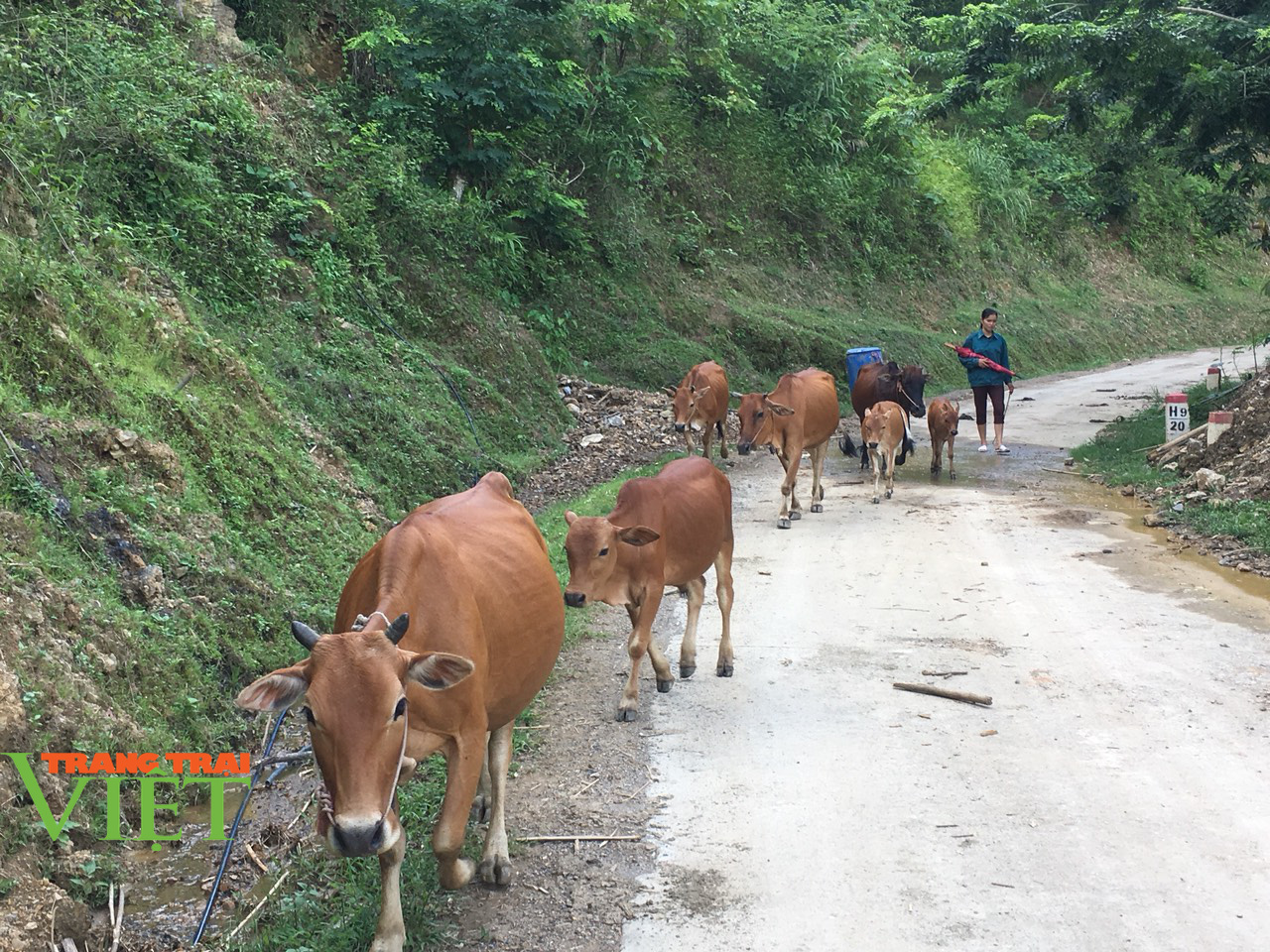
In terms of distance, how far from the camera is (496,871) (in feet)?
17.5

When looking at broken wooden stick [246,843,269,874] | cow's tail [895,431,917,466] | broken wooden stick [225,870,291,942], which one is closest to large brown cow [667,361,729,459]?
cow's tail [895,431,917,466]

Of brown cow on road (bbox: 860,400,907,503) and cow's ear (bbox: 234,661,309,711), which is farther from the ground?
cow's ear (bbox: 234,661,309,711)

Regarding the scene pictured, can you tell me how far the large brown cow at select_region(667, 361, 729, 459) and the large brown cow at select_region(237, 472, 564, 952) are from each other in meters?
9.86

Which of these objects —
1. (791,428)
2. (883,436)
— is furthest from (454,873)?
(883,436)

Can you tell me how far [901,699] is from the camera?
24.8 feet

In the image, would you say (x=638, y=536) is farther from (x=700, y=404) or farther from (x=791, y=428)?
(x=700, y=404)

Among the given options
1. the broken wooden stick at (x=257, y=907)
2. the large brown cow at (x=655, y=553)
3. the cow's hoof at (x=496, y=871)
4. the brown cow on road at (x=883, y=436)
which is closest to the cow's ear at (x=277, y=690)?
the broken wooden stick at (x=257, y=907)

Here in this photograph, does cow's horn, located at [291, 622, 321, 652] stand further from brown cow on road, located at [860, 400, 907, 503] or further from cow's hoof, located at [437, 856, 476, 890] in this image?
brown cow on road, located at [860, 400, 907, 503]

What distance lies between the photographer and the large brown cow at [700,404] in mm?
16609

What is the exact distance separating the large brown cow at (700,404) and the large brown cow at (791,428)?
7.79ft

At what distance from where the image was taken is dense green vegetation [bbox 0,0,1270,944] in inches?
287

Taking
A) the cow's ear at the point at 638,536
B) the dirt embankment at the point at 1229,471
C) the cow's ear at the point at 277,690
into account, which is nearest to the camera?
the cow's ear at the point at 277,690

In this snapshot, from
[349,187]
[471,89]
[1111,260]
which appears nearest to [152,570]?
[349,187]

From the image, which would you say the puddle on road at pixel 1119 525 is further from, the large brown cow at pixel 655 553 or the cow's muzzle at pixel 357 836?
the cow's muzzle at pixel 357 836
